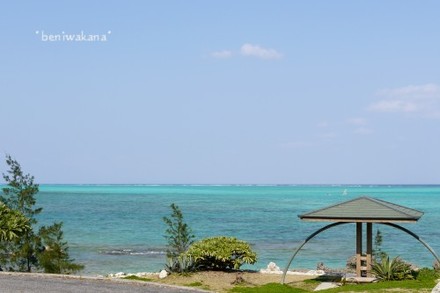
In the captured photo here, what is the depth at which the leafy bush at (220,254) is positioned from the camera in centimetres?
2778

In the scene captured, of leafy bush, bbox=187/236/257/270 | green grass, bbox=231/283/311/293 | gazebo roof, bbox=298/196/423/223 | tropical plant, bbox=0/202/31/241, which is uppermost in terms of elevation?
gazebo roof, bbox=298/196/423/223

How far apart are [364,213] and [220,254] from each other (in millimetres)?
6275

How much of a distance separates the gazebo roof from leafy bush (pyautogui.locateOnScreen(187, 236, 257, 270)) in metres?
3.87

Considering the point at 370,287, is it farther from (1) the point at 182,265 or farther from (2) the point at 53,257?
(2) the point at 53,257

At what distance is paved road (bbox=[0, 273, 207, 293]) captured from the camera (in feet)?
68.9

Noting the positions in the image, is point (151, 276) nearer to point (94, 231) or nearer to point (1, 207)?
point (1, 207)

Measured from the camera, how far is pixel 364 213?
83.5ft

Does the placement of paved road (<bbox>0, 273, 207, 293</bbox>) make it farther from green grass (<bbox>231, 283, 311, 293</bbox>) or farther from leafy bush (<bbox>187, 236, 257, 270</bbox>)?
leafy bush (<bbox>187, 236, 257, 270</bbox>)

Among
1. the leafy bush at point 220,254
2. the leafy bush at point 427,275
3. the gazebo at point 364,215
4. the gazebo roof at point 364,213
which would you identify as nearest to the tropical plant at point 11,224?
the leafy bush at point 220,254

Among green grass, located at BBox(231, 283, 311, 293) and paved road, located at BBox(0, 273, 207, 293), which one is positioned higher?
paved road, located at BBox(0, 273, 207, 293)

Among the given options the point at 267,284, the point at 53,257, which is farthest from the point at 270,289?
the point at 53,257

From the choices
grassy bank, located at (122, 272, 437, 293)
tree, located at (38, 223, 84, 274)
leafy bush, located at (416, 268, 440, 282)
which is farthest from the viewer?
tree, located at (38, 223, 84, 274)

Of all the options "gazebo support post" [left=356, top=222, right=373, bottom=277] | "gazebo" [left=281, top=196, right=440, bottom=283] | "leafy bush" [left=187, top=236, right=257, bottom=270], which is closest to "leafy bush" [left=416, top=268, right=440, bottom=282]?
"gazebo" [left=281, top=196, right=440, bottom=283]

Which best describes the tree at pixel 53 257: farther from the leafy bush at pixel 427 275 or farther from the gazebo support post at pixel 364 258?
the leafy bush at pixel 427 275
